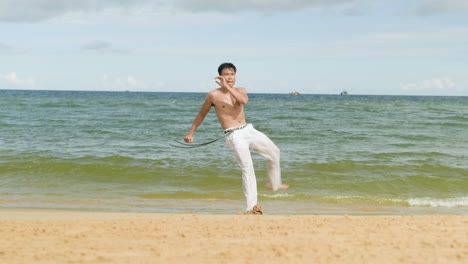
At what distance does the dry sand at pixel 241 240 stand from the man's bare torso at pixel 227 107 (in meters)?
1.27

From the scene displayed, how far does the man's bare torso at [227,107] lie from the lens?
654cm

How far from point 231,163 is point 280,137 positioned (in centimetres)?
568

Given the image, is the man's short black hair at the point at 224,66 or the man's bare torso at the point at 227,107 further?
the man's bare torso at the point at 227,107

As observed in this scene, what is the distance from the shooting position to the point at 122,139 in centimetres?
1733

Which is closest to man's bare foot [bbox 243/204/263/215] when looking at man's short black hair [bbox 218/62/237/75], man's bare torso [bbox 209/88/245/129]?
man's bare torso [bbox 209/88/245/129]

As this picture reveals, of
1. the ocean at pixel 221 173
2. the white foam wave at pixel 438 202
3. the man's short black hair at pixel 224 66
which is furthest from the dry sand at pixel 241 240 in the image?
the white foam wave at pixel 438 202

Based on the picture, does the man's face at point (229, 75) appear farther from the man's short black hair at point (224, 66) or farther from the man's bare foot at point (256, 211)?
the man's bare foot at point (256, 211)

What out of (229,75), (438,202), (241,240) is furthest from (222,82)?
(438,202)

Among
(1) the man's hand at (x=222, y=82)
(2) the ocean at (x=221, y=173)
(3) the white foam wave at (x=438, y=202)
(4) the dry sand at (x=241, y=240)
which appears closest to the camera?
(4) the dry sand at (x=241, y=240)

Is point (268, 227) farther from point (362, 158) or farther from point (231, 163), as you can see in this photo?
point (362, 158)

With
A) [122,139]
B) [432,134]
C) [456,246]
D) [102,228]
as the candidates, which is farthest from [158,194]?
[432,134]

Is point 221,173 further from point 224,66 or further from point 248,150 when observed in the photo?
point 224,66

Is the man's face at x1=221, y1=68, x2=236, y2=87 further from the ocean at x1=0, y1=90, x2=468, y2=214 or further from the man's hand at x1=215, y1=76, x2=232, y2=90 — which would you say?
the ocean at x1=0, y1=90, x2=468, y2=214

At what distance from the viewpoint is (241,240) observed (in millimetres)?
4789
